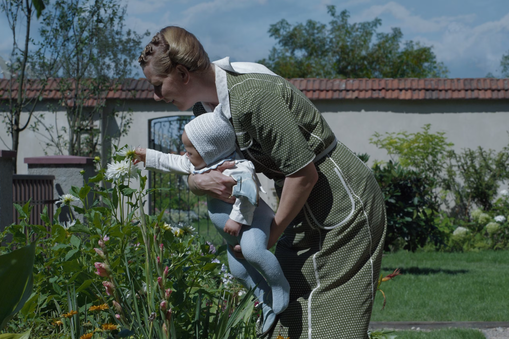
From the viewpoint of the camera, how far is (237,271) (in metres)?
1.65

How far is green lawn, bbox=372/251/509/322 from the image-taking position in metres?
4.58

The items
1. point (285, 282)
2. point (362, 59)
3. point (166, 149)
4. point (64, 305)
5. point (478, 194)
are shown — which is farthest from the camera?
point (362, 59)

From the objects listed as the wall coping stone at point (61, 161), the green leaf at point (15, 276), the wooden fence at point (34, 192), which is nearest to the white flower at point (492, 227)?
the wall coping stone at point (61, 161)

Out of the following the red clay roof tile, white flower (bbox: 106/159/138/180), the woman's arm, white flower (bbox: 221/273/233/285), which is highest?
the red clay roof tile

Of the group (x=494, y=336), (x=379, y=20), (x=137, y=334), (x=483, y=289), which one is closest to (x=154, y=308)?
(x=137, y=334)

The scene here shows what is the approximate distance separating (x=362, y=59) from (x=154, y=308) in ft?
101

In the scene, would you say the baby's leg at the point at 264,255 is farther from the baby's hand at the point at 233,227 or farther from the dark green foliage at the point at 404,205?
the dark green foliage at the point at 404,205

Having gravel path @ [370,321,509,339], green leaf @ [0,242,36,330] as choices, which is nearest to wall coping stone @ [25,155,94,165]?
gravel path @ [370,321,509,339]

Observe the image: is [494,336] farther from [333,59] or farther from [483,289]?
[333,59]

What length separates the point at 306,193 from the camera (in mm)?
1509

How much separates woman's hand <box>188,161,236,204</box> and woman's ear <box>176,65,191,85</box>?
275mm

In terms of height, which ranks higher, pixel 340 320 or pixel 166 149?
pixel 166 149

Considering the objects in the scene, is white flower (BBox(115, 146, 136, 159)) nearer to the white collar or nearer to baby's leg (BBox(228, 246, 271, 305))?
the white collar

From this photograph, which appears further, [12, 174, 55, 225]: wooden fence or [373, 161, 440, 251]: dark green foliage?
[373, 161, 440, 251]: dark green foliage
